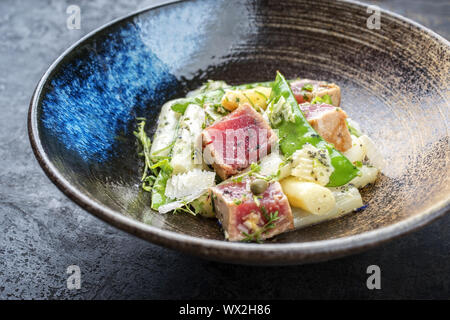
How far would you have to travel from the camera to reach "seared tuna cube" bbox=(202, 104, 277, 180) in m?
2.71

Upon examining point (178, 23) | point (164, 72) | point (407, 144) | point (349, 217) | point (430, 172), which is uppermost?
point (178, 23)

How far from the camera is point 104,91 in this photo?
124 inches

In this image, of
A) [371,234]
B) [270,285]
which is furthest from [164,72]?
[371,234]

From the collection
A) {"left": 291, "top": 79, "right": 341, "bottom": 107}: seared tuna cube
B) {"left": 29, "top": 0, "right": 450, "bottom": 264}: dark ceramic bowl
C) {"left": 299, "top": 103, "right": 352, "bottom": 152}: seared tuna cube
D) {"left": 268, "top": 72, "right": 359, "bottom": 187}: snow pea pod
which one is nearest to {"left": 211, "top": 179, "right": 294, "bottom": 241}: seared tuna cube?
{"left": 29, "top": 0, "right": 450, "bottom": 264}: dark ceramic bowl

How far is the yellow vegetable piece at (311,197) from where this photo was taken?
2.46 meters

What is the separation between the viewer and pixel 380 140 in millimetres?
3191

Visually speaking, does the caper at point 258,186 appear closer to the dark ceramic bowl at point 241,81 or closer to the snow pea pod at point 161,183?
the dark ceramic bowl at point 241,81

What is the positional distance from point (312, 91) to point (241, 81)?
755mm

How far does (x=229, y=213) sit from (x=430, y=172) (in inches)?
47.5

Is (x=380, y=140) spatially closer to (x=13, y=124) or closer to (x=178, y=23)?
(x=178, y=23)

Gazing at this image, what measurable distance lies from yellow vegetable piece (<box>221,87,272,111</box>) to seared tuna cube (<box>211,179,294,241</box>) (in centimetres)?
80

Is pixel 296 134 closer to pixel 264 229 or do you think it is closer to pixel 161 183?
pixel 264 229

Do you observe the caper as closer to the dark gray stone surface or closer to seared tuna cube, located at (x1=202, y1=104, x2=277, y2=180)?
seared tuna cube, located at (x1=202, y1=104, x2=277, y2=180)

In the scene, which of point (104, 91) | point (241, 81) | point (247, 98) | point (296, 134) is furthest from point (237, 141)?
point (241, 81)
